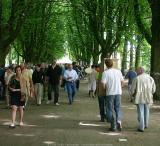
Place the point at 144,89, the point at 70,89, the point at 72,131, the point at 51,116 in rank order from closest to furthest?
1. the point at 72,131
2. the point at 144,89
3. the point at 51,116
4. the point at 70,89

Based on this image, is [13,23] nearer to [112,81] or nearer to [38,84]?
[38,84]

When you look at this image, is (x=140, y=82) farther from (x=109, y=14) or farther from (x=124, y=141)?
(x=109, y=14)

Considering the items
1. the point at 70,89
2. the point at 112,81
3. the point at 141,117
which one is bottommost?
the point at 141,117

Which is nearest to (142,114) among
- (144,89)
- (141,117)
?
(141,117)

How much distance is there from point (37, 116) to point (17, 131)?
3586mm

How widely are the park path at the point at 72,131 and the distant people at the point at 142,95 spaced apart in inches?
16.0

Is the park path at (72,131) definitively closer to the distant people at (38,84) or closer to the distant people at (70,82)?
the distant people at (38,84)

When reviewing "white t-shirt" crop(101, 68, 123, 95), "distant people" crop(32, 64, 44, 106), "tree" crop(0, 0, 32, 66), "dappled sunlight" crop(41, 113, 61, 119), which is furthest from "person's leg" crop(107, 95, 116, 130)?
"tree" crop(0, 0, 32, 66)

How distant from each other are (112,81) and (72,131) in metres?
1.76

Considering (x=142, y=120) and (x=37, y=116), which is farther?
(x=37, y=116)

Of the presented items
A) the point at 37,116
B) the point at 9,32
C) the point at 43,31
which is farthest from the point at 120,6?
the point at 37,116

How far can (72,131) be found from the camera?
12.9m

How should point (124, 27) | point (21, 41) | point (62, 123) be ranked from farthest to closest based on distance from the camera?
1. point (21, 41)
2. point (124, 27)
3. point (62, 123)

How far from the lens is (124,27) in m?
32.6
